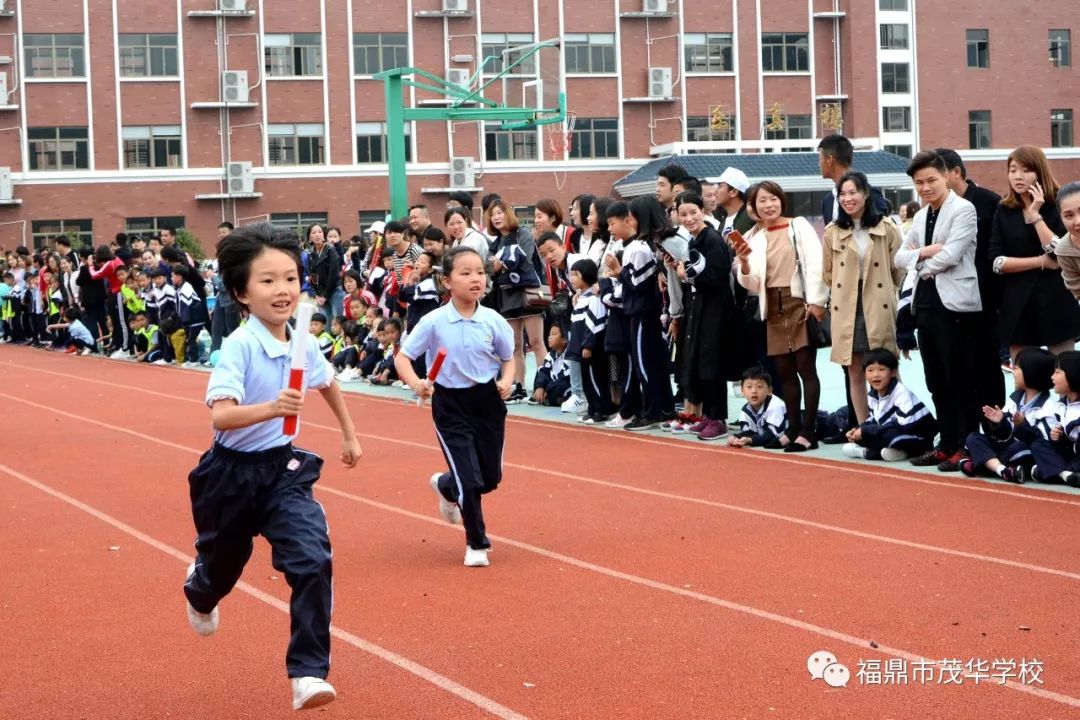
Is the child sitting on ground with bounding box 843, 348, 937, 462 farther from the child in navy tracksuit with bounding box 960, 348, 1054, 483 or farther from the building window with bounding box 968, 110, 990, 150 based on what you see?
the building window with bounding box 968, 110, 990, 150

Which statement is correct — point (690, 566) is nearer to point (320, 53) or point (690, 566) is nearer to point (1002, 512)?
point (1002, 512)

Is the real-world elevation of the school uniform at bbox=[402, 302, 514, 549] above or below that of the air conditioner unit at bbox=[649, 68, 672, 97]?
below

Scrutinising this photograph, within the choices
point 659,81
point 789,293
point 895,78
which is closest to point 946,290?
point 789,293

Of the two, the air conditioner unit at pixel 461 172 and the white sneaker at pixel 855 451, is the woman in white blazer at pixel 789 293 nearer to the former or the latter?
the white sneaker at pixel 855 451

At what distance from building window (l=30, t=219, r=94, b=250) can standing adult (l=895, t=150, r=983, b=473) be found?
40.7 metres

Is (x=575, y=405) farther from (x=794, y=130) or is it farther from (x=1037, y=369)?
(x=794, y=130)

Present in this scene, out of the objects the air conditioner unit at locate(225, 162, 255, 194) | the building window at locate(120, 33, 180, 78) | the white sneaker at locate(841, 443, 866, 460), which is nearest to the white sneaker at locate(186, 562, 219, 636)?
the white sneaker at locate(841, 443, 866, 460)

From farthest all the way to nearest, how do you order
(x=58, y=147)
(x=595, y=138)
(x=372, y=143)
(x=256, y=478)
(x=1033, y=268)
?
1. (x=595, y=138)
2. (x=372, y=143)
3. (x=58, y=147)
4. (x=1033, y=268)
5. (x=256, y=478)

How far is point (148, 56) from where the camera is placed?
46906 mm

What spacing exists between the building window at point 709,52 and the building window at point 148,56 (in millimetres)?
16933

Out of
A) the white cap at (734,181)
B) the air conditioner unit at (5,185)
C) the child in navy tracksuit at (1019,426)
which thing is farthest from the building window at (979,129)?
the child in navy tracksuit at (1019,426)

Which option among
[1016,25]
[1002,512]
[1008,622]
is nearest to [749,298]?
[1002,512]

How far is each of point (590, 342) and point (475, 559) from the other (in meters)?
5.98

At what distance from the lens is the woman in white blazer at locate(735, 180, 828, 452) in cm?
1056
